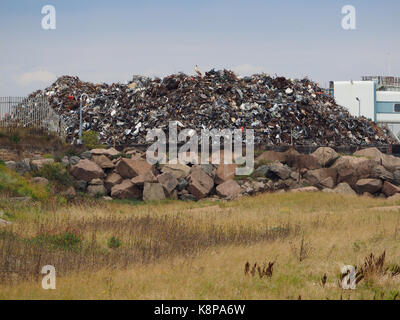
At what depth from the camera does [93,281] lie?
25.4 feet

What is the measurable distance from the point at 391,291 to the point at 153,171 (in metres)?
14.3

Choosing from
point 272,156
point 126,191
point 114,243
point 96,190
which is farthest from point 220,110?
point 114,243

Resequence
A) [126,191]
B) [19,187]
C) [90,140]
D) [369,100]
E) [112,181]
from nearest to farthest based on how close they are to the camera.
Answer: [19,187], [126,191], [112,181], [90,140], [369,100]

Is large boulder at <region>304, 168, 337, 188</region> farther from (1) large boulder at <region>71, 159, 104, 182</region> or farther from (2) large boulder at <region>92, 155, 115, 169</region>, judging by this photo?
(1) large boulder at <region>71, 159, 104, 182</region>

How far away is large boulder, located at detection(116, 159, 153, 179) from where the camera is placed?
67.4 ft

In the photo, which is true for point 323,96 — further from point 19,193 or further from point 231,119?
point 19,193

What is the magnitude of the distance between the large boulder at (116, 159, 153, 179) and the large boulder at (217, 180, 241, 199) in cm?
285

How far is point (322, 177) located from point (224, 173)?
4.13 m

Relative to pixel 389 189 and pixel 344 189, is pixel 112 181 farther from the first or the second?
pixel 389 189

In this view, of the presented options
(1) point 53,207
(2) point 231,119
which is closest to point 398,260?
(1) point 53,207

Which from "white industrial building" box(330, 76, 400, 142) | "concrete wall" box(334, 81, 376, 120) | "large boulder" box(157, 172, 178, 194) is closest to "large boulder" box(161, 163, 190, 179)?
"large boulder" box(157, 172, 178, 194)

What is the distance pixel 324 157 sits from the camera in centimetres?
2314

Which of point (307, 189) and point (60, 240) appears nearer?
point (60, 240)

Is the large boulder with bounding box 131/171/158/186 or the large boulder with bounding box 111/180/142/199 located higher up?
the large boulder with bounding box 131/171/158/186
